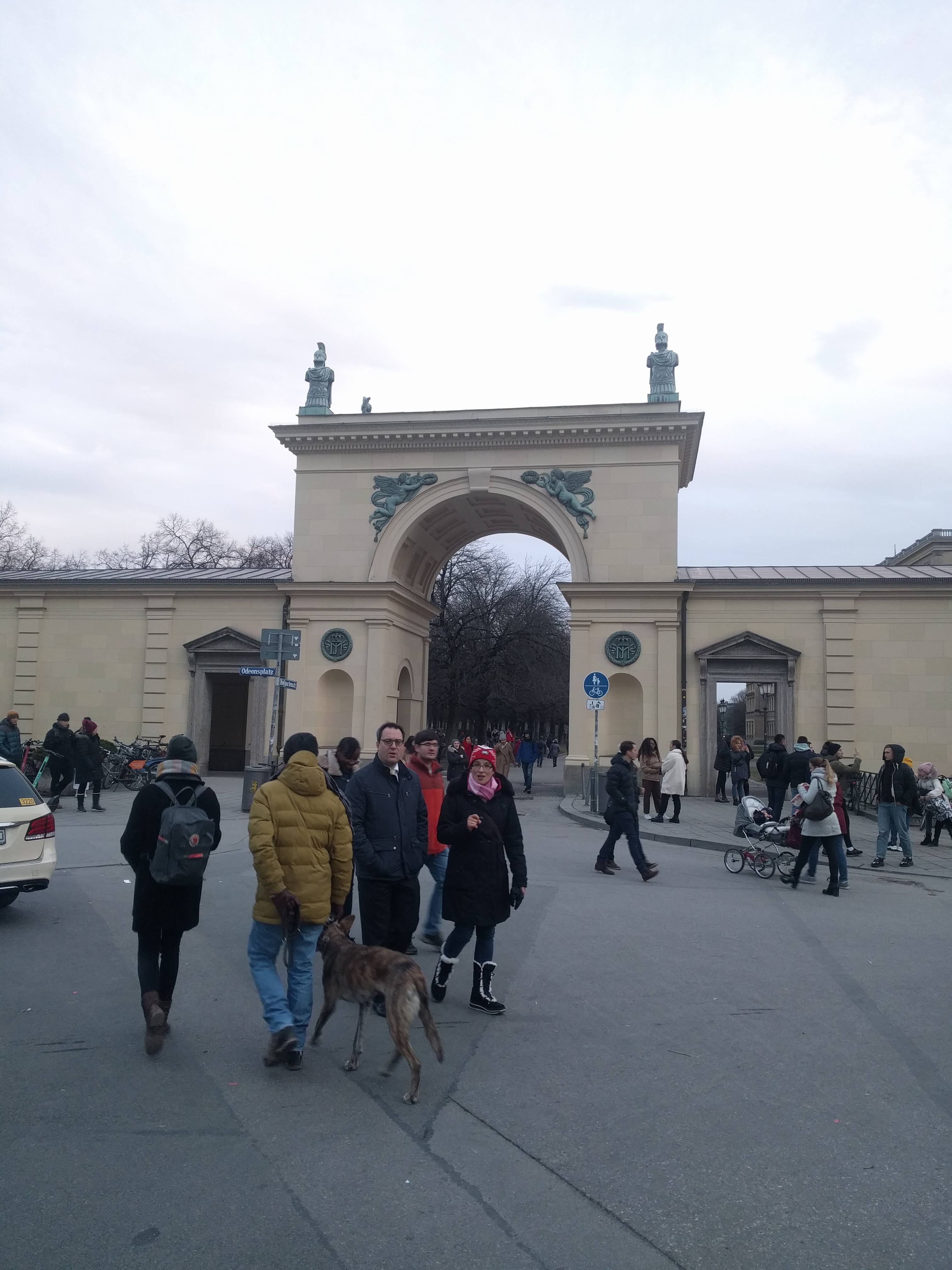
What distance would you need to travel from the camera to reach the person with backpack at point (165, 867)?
206 inches

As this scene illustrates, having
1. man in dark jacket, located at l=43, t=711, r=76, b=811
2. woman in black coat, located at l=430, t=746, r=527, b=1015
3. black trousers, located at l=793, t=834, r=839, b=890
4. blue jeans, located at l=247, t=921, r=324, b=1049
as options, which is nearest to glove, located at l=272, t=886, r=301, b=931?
blue jeans, located at l=247, t=921, r=324, b=1049

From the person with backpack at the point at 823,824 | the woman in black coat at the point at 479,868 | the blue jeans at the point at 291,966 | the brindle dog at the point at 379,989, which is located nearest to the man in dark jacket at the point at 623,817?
the person with backpack at the point at 823,824

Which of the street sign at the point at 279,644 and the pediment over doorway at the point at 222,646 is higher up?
the pediment over doorway at the point at 222,646

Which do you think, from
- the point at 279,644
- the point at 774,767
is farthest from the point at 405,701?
the point at 774,767

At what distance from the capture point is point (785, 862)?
12.1 metres

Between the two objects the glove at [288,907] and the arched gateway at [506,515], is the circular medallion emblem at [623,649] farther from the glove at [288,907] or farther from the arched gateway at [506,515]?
the glove at [288,907]

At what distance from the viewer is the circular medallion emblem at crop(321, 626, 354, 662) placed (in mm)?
25797

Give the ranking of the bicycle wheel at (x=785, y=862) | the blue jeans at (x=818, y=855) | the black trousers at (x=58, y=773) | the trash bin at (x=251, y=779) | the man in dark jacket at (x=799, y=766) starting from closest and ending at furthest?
the blue jeans at (x=818, y=855) → the bicycle wheel at (x=785, y=862) → the man in dark jacket at (x=799, y=766) → the black trousers at (x=58, y=773) → the trash bin at (x=251, y=779)

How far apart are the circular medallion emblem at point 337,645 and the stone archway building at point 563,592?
1.8 inches

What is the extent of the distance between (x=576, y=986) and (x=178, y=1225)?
3764mm

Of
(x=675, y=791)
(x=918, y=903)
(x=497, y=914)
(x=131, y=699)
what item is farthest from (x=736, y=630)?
(x=497, y=914)

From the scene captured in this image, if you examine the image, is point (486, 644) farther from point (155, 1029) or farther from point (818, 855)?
point (155, 1029)

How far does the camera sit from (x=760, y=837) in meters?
12.6

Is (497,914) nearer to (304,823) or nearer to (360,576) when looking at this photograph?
(304,823)
